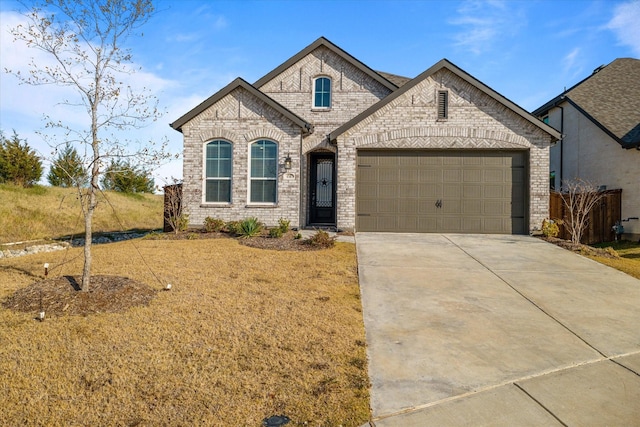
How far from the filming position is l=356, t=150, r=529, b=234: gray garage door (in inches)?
498

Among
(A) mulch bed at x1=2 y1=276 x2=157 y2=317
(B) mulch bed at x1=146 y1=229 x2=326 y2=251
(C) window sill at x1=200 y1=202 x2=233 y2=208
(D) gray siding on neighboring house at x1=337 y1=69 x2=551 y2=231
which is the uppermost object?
(D) gray siding on neighboring house at x1=337 y1=69 x2=551 y2=231

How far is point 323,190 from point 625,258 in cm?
968

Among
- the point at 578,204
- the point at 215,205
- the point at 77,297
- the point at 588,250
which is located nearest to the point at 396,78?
the point at 578,204

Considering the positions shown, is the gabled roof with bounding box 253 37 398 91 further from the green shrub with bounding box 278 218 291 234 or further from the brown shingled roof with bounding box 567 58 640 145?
the brown shingled roof with bounding box 567 58 640 145

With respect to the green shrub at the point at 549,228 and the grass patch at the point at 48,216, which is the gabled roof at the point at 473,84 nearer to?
the green shrub at the point at 549,228

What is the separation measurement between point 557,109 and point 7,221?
25881 millimetres

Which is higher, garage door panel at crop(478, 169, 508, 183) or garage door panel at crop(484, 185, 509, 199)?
garage door panel at crop(478, 169, 508, 183)

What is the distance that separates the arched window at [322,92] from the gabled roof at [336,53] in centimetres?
105

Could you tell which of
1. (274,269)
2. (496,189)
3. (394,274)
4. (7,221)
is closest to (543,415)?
(394,274)

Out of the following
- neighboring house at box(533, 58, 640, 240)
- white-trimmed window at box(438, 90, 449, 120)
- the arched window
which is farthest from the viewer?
the arched window

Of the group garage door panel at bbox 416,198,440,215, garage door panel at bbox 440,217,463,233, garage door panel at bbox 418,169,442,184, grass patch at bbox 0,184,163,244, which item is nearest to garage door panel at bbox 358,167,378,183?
garage door panel at bbox 418,169,442,184

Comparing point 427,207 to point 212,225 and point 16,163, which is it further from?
point 16,163

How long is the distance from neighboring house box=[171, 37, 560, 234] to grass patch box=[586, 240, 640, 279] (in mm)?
2466

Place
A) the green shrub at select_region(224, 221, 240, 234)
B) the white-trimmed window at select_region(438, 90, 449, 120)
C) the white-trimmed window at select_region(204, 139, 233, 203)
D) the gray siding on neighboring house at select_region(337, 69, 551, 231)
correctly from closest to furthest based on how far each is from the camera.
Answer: the green shrub at select_region(224, 221, 240, 234) → the gray siding on neighboring house at select_region(337, 69, 551, 231) → the white-trimmed window at select_region(438, 90, 449, 120) → the white-trimmed window at select_region(204, 139, 233, 203)
